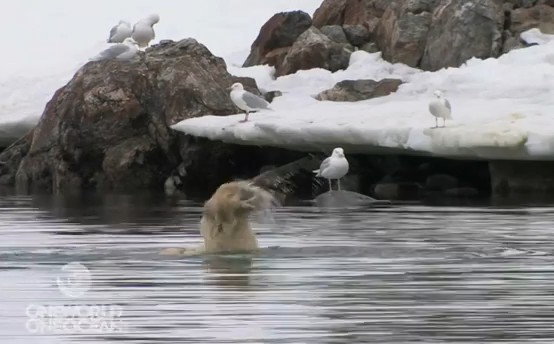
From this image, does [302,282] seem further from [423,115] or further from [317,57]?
[317,57]

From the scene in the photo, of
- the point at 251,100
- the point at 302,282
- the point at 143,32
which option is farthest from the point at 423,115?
the point at 302,282

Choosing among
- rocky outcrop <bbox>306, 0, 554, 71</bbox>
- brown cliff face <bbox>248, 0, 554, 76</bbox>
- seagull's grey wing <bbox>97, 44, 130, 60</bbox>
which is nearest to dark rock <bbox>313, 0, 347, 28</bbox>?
brown cliff face <bbox>248, 0, 554, 76</bbox>

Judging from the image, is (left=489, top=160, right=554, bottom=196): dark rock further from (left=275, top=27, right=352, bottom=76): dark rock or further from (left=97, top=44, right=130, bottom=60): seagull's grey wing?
(left=275, top=27, right=352, bottom=76): dark rock

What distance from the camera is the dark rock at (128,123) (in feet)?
100

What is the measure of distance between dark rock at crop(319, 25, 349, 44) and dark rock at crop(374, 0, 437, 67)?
1.38 metres

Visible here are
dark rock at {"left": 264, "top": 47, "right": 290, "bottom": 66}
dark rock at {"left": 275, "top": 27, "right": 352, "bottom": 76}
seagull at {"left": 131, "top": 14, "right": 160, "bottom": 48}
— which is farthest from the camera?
dark rock at {"left": 264, "top": 47, "right": 290, "bottom": 66}

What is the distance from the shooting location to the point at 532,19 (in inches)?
1278

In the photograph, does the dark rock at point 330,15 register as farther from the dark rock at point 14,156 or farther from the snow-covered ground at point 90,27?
the dark rock at point 14,156

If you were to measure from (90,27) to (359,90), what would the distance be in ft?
65.0

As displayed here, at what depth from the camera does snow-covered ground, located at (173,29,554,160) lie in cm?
2323

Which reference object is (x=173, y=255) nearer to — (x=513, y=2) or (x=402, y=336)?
(x=402, y=336)

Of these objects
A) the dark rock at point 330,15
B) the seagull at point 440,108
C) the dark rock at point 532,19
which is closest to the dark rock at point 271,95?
the dark rock at point 532,19

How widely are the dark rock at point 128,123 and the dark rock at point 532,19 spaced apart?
17.8ft

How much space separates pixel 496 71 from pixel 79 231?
13431 millimetres
